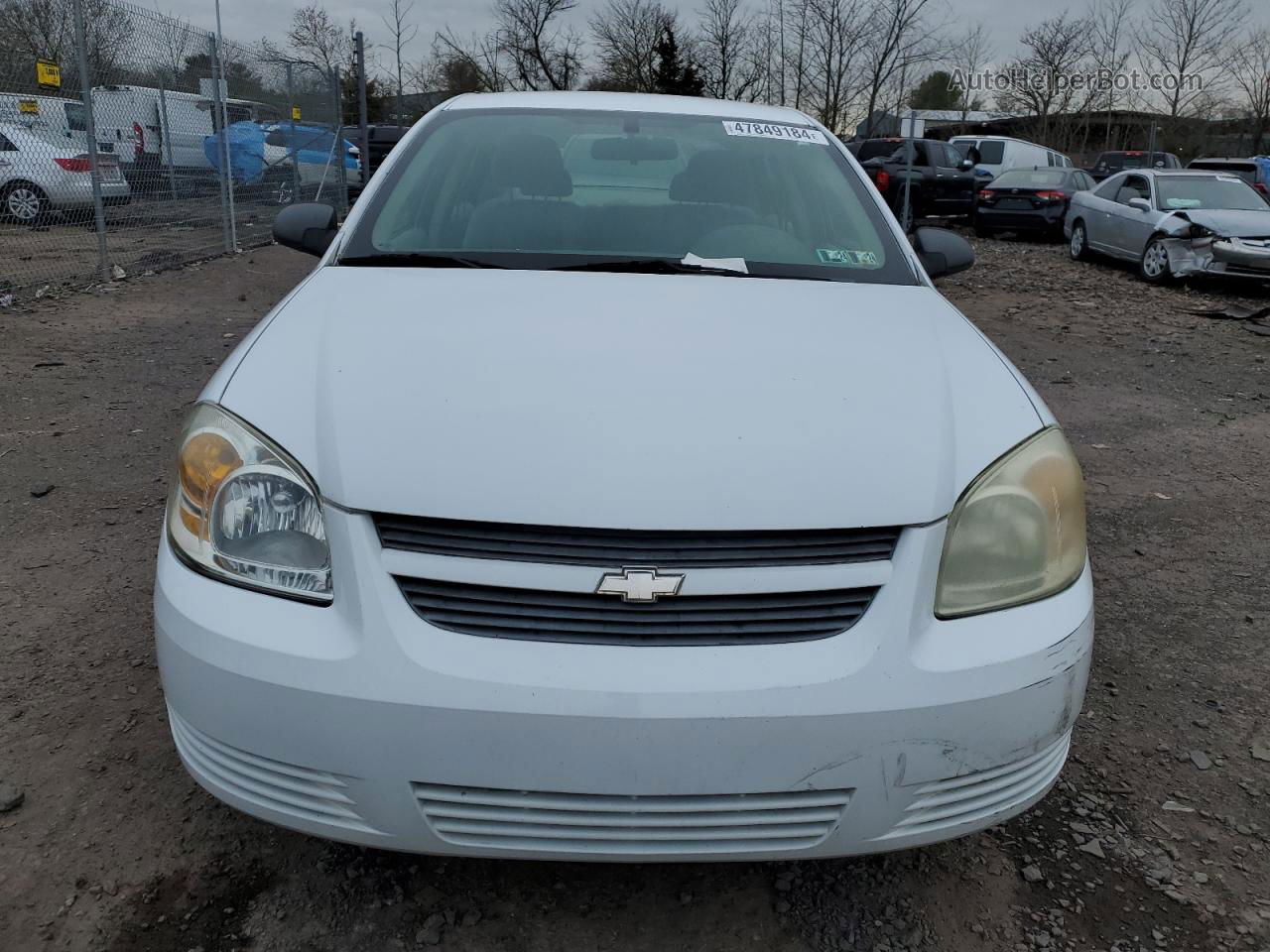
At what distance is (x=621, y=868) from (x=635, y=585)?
788 mm

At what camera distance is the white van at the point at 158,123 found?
29.0ft

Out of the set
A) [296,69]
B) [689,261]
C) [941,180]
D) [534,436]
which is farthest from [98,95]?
[941,180]

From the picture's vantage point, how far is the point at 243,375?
6.25 feet

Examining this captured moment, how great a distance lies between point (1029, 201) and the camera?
1583 centimetres

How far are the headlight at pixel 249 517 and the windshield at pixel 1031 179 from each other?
16441 millimetres

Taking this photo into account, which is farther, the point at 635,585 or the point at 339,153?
the point at 339,153

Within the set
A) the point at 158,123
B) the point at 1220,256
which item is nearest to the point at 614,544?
the point at 158,123

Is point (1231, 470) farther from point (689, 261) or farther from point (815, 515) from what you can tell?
point (815, 515)

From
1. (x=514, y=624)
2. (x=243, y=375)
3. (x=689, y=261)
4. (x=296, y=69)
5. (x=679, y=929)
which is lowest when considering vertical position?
(x=679, y=929)

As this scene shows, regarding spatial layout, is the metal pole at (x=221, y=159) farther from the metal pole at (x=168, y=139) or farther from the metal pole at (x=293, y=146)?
the metal pole at (x=293, y=146)

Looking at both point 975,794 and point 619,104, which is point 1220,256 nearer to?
point 619,104

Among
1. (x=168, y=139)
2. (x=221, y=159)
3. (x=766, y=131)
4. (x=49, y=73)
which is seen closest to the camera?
(x=766, y=131)

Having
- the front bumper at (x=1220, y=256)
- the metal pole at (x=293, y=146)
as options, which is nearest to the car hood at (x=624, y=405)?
the front bumper at (x=1220, y=256)

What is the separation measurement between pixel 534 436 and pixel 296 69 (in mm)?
14455
